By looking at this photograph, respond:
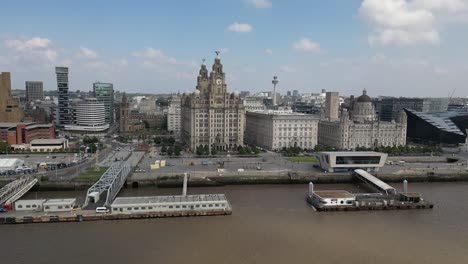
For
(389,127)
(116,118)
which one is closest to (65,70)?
(116,118)

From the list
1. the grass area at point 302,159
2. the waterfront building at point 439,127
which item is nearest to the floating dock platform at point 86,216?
the grass area at point 302,159

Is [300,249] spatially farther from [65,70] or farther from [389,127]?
[65,70]

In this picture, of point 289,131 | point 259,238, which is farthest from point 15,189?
point 289,131

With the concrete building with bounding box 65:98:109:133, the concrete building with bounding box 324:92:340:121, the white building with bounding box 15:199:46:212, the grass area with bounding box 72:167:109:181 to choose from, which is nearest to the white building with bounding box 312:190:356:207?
the white building with bounding box 15:199:46:212

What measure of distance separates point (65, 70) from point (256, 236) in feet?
335

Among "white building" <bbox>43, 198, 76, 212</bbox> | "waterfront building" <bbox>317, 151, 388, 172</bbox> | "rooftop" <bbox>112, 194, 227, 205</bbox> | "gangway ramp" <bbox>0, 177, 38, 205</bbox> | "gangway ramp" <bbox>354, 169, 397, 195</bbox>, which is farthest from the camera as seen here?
"waterfront building" <bbox>317, 151, 388, 172</bbox>

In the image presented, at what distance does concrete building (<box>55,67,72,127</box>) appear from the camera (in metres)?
115

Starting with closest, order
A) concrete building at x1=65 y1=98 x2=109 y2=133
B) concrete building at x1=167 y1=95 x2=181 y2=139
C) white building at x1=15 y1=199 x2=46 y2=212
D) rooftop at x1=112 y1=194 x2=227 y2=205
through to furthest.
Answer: white building at x1=15 y1=199 x2=46 y2=212 < rooftop at x1=112 y1=194 x2=227 y2=205 < concrete building at x1=65 y1=98 x2=109 y2=133 < concrete building at x1=167 y1=95 x2=181 y2=139

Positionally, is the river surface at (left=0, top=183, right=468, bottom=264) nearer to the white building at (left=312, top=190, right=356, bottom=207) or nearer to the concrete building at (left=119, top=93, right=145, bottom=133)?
the white building at (left=312, top=190, right=356, bottom=207)

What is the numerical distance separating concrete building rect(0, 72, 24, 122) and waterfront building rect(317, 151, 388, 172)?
8634cm

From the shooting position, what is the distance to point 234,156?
69250 millimetres

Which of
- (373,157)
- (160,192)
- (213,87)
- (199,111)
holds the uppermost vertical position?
(213,87)

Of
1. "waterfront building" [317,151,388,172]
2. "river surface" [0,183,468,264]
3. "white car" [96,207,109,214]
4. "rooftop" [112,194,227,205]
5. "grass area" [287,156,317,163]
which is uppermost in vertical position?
"waterfront building" [317,151,388,172]

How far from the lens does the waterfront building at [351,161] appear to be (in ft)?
174
